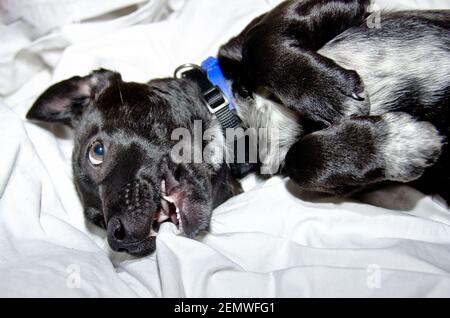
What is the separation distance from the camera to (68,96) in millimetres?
2605

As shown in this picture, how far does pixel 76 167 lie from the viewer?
2.43 metres

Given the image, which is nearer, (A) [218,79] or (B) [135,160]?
(B) [135,160]

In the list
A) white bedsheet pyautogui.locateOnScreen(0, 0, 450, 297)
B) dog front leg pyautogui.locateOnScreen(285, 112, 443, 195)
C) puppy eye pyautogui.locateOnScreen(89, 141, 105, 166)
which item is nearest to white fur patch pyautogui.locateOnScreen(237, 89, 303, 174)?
white bedsheet pyautogui.locateOnScreen(0, 0, 450, 297)

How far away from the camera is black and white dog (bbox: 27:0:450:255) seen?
2037 mm

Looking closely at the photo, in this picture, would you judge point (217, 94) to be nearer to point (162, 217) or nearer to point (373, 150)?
point (162, 217)

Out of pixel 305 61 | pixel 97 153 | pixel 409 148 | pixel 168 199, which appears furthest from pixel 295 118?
pixel 97 153

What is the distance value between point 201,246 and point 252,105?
746 millimetres

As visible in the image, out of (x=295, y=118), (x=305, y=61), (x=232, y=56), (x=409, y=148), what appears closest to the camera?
(x=409, y=148)

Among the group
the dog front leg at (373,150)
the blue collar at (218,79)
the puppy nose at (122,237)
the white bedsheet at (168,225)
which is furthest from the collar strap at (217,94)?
the puppy nose at (122,237)

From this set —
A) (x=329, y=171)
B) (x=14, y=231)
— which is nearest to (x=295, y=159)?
(x=329, y=171)

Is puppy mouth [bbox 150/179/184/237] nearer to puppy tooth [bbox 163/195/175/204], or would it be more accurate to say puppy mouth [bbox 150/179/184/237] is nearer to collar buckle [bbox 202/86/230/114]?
puppy tooth [bbox 163/195/175/204]

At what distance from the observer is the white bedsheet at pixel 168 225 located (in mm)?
1898

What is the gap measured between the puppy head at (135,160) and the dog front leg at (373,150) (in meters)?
0.55

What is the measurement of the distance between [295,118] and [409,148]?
1.86 ft
